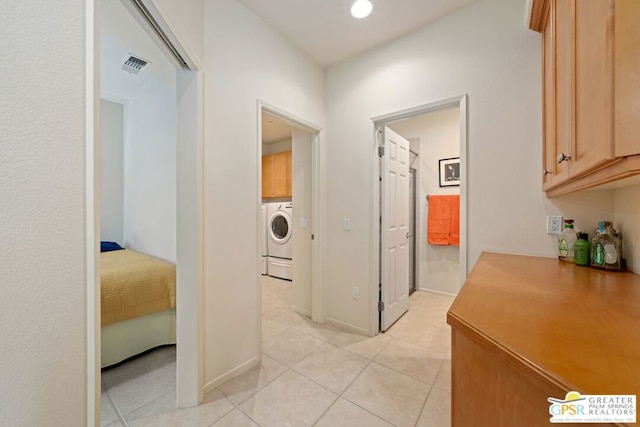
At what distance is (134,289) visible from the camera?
1857 mm

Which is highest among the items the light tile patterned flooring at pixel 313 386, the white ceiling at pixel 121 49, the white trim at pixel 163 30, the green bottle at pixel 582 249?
the white ceiling at pixel 121 49

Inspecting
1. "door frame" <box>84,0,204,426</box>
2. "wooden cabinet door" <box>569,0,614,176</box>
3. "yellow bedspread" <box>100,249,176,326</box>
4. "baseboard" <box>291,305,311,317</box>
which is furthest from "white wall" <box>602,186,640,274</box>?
"yellow bedspread" <box>100,249,176,326</box>

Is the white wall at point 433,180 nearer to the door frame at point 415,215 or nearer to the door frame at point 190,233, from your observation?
the door frame at point 415,215

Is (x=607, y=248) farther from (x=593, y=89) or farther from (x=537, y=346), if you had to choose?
(x=537, y=346)

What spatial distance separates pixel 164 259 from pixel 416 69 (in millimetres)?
2980

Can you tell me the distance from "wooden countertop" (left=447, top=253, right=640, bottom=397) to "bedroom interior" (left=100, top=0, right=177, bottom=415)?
1918mm

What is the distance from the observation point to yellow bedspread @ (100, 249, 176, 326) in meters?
1.74

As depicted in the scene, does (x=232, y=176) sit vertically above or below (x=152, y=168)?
below

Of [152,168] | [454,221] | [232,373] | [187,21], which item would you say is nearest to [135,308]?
[232,373]

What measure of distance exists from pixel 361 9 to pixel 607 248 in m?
2.15

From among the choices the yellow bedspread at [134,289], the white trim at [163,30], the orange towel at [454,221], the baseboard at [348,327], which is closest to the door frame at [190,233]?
the white trim at [163,30]

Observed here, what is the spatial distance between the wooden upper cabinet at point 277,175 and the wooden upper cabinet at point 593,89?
3.58 metres

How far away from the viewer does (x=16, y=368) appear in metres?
0.47

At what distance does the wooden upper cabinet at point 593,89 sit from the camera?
0.58 m
